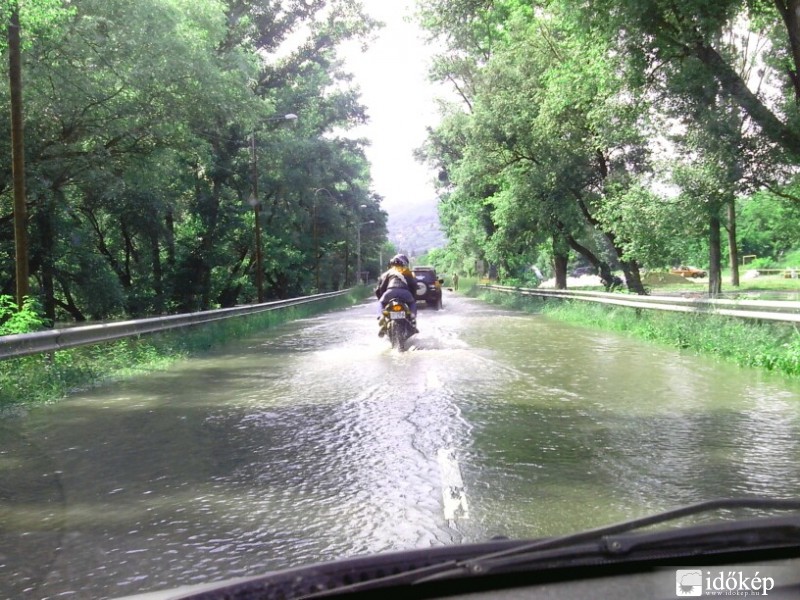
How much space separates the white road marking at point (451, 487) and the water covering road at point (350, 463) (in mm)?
21

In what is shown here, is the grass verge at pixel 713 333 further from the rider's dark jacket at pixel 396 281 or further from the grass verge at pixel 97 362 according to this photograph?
the grass verge at pixel 97 362

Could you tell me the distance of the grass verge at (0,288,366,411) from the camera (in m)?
9.66

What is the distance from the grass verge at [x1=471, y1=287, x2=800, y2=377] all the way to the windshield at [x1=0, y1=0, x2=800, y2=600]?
0.09 meters

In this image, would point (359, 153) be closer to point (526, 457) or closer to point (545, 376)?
point (545, 376)

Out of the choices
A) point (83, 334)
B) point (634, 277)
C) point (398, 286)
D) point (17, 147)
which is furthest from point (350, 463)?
Answer: point (634, 277)

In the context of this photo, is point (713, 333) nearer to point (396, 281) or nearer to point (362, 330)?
point (396, 281)

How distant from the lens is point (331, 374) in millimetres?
10844

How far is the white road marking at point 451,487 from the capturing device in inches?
173

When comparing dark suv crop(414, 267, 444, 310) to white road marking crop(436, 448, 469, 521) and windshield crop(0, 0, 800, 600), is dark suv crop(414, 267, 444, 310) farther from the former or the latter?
white road marking crop(436, 448, 469, 521)

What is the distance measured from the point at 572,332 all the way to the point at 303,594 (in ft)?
56.0

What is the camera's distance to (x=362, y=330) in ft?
64.7

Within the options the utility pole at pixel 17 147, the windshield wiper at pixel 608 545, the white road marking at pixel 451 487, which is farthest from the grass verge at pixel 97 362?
the windshield wiper at pixel 608 545

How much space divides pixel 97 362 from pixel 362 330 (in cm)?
863

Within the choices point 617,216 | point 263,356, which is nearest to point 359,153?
point 617,216
